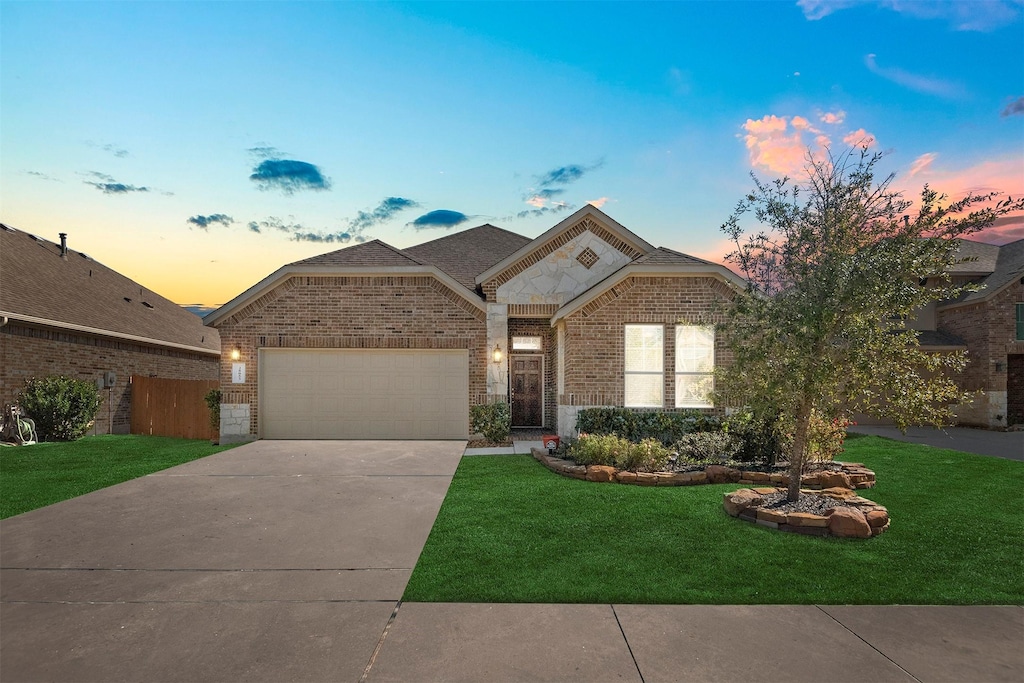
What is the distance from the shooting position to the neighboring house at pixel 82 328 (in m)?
14.0

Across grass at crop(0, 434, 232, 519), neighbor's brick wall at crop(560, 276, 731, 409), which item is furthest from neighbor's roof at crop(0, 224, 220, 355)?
neighbor's brick wall at crop(560, 276, 731, 409)

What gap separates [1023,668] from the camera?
332 cm

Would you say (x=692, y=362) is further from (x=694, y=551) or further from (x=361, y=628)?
(x=361, y=628)

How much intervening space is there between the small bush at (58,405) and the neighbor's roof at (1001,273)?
2684 centimetres

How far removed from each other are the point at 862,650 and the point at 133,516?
7926 millimetres

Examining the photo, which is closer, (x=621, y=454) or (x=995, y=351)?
(x=621, y=454)

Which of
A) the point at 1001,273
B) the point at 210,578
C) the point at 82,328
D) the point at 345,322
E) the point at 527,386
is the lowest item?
the point at 210,578

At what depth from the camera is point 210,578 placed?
4.72 metres

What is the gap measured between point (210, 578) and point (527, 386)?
11.7 metres

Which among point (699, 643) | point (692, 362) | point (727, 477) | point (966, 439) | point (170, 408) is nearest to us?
point (699, 643)

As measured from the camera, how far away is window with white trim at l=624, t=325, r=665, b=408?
12.4 metres

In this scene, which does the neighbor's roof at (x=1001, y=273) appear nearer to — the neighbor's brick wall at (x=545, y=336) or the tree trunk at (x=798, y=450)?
the neighbor's brick wall at (x=545, y=336)

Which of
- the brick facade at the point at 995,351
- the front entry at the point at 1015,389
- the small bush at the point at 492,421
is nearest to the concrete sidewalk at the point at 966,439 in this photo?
the brick facade at the point at 995,351

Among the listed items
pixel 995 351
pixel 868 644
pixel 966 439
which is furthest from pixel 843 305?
pixel 995 351
